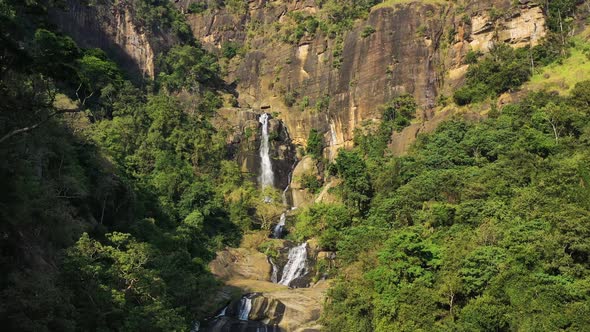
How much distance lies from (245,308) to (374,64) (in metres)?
36.4

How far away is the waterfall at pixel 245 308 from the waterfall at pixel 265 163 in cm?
2395

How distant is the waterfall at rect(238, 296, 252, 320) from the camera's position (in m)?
31.0

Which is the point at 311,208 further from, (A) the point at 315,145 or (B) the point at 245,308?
(A) the point at 315,145

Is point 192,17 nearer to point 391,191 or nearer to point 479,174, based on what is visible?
point 391,191

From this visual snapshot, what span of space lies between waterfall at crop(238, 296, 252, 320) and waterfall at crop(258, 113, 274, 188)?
23948 millimetres

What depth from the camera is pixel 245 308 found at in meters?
31.2

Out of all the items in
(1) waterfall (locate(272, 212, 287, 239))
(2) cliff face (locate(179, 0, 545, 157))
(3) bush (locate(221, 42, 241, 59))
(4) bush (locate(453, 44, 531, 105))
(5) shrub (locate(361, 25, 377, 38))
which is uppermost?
(3) bush (locate(221, 42, 241, 59))

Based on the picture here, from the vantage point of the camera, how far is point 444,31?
58.0 meters

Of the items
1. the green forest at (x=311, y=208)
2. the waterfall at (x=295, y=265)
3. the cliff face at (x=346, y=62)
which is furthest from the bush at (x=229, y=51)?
the waterfall at (x=295, y=265)

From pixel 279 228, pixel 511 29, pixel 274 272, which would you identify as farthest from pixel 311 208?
pixel 511 29

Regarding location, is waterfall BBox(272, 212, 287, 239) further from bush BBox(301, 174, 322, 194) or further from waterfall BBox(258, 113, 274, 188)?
waterfall BBox(258, 113, 274, 188)

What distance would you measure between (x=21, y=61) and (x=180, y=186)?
31.7 metres

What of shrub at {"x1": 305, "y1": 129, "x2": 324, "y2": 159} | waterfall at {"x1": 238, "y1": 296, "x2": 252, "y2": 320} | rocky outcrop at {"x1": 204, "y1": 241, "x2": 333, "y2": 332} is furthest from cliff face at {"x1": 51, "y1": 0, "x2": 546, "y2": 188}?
waterfall at {"x1": 238, "y1": 296, "x2": 252, "y2": 320}

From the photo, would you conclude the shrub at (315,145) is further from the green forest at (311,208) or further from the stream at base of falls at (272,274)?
the green forest at (311,208)
